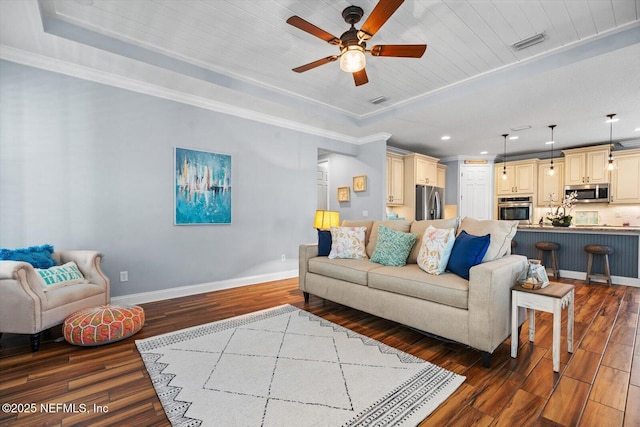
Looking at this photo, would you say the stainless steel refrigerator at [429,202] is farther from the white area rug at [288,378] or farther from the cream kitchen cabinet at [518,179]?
the white area rug at [288,378]

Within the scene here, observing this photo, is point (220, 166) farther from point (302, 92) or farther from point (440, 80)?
point (440, 80)

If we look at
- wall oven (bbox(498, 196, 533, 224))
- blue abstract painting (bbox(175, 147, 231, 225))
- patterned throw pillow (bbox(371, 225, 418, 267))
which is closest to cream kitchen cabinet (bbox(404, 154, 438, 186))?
wall oven (bbox(498, 196, 533, 224))

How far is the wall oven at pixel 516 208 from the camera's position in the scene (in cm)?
720

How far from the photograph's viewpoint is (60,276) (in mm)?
2629

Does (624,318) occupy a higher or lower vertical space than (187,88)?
lower

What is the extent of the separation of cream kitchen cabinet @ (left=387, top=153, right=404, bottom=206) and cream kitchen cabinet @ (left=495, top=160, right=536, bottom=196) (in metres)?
3.14

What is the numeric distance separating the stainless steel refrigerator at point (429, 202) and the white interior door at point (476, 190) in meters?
1.11

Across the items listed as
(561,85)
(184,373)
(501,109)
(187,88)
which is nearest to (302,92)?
(187,88)

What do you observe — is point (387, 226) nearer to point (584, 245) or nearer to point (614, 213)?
point (584, 245)

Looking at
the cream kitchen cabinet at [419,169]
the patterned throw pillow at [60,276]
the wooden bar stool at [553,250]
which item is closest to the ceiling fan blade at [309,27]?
the patterned throw pillow at [60,276]

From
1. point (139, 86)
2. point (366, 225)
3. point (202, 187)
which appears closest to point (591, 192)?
point (366, 225)

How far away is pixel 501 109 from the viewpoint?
14.1 feet

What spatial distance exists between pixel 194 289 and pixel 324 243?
1.87 meters

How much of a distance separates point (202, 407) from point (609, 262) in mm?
6127
